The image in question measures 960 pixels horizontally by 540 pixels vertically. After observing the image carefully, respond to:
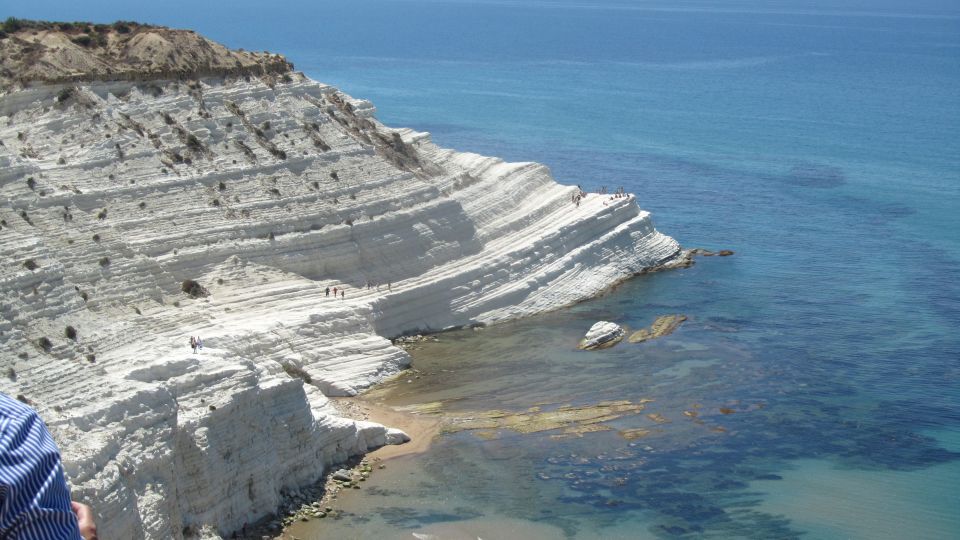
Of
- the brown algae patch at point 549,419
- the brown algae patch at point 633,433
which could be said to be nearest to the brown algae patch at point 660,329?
the brown algae patch at point 549,419

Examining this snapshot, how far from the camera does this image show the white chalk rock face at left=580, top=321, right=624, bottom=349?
162ft

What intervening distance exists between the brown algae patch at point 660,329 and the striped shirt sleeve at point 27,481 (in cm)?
4421

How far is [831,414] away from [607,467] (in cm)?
968

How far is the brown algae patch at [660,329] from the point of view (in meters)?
50.6

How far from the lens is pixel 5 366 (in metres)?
30.4

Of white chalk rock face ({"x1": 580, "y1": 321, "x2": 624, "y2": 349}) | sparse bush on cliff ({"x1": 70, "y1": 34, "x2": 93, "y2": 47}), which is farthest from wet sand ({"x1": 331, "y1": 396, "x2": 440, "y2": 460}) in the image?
sparse bush on cliff ({"x1": 70, "y1": 34, "x2": 93, "y2": 47})

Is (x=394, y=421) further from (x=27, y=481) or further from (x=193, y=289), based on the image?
(x=27, y=481)

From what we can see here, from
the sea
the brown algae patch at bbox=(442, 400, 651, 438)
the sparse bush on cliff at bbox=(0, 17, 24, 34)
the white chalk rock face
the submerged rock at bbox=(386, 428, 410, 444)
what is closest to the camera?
the sea

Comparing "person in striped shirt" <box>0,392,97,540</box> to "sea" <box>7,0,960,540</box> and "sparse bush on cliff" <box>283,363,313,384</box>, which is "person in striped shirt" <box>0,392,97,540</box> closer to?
"sea" <box>7,0,960,540</box>

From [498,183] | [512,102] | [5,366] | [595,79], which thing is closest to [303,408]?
[5,366]

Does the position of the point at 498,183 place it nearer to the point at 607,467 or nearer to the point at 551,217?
the point at 551,217

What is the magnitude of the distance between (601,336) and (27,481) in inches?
1719

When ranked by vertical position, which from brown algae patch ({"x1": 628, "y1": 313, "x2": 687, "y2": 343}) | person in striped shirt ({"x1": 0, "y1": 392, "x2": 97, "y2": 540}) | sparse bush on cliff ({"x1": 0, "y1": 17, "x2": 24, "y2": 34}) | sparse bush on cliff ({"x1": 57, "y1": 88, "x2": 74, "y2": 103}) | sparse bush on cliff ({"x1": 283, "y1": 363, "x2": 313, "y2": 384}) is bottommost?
brown algae patch ({"x1": 628, "y1": 313, "x2": 687, "y2": 343})

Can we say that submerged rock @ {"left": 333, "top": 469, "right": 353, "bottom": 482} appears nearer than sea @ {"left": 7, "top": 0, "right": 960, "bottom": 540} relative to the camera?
No
